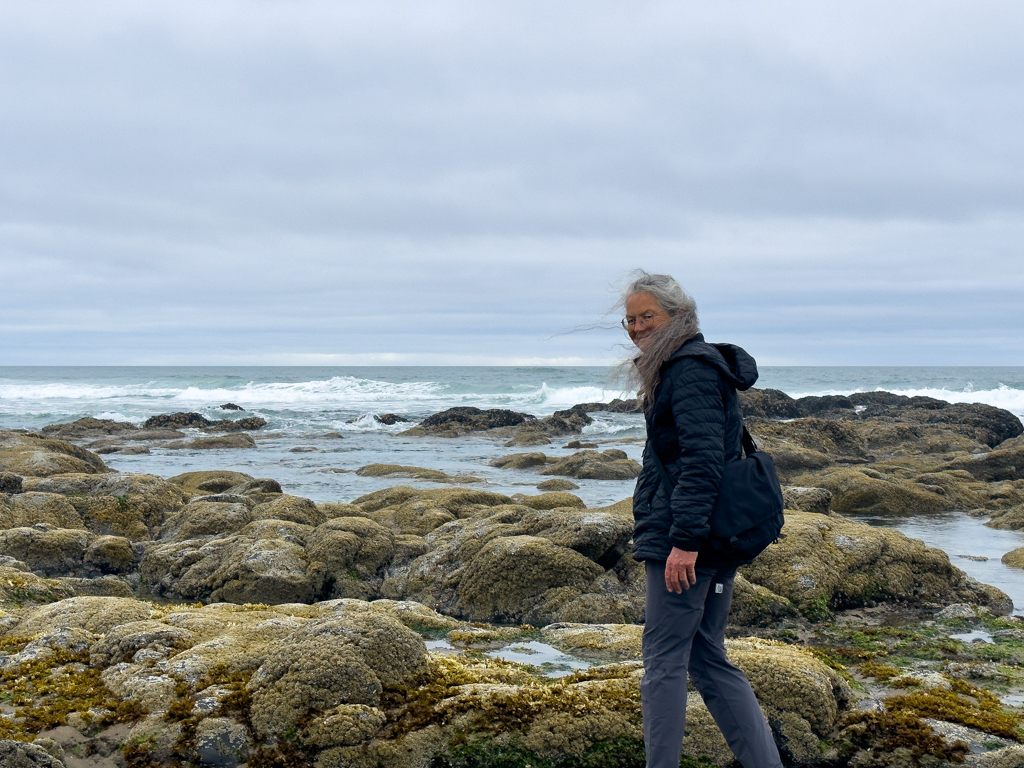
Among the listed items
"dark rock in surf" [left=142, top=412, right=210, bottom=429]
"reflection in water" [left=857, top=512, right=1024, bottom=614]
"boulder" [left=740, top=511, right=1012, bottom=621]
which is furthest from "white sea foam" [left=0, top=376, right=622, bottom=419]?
"boulder" [left=740, top=511, right=1012, bottom=621]

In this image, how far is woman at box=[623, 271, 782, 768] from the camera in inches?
152

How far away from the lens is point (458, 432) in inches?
1688

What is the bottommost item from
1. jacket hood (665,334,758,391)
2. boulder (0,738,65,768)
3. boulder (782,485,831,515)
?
boulder (0,738,65,768)

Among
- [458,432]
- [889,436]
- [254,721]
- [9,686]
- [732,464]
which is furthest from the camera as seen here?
[458,432]

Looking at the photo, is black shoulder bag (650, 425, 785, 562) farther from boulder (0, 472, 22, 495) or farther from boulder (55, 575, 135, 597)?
boulder (0, 472, 22, 495)

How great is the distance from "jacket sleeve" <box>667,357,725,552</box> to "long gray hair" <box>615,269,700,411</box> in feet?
0.52

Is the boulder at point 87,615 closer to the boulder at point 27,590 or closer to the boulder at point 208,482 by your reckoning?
the boulder at point 27,590

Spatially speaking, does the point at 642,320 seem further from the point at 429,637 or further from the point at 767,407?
the point at 767,407

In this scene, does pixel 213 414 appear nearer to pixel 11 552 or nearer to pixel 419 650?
pixel 11 552

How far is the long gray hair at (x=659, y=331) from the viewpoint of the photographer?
4.06m

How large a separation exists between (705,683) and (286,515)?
8947 millimetres

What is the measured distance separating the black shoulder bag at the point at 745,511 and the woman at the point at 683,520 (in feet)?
0.20

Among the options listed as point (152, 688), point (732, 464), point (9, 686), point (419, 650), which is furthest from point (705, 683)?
point (9, 686)

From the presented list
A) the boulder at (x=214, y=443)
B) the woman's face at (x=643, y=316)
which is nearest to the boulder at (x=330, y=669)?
the woman's face at (x=643, y=316)
